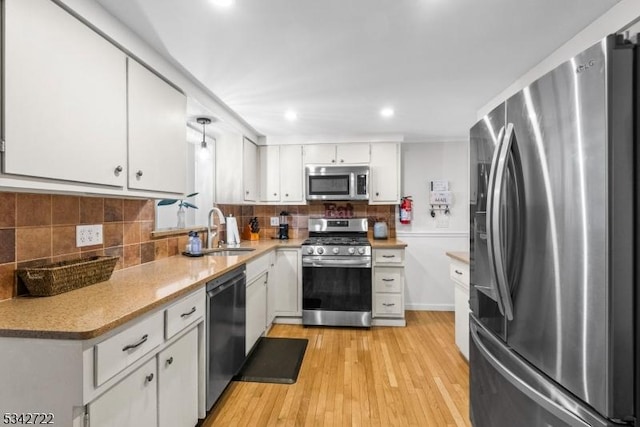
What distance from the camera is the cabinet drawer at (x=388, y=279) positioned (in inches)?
134

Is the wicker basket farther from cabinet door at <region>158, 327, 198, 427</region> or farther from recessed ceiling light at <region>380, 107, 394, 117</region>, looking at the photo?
recessed ceiling light at <region>380, 107, 394, 117</region>

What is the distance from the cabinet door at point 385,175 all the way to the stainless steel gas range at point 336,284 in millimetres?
677

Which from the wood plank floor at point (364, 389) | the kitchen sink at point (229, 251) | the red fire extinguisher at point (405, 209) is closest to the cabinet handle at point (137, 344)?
the wood plank floor at point (364, 389)

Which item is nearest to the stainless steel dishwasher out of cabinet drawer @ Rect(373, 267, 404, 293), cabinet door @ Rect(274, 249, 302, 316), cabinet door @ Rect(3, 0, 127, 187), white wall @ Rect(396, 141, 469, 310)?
cabinet door @ Rect(3, 0, 127, 187)

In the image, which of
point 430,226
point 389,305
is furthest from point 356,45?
point 430,226

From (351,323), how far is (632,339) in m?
2.71

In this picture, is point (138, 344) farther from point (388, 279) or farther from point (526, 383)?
point (388, 279)

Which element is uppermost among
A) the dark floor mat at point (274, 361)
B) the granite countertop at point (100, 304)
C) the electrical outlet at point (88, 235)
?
the electrical outlet at point (88, 235)

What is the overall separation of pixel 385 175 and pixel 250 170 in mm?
1600

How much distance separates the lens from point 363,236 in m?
3.96

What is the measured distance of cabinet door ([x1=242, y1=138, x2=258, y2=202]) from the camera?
3393 mm

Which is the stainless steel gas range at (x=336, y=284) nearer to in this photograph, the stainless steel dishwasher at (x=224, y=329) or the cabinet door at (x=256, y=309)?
the cabinet door at (x=256, y=309)

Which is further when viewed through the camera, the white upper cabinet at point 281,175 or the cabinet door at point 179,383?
the white upper cabinet at point 281,175

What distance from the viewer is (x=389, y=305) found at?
3426mm
